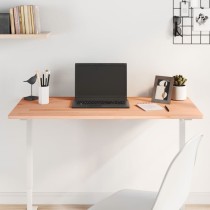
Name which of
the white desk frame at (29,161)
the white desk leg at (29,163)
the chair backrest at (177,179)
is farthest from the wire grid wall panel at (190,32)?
the chair backrest at (177,179)

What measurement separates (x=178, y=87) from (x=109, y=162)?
74 cm

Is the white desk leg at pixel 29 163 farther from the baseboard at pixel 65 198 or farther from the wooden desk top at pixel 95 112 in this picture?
the baseboard at pixel 65 198

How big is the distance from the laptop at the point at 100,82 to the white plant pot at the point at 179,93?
322 mm

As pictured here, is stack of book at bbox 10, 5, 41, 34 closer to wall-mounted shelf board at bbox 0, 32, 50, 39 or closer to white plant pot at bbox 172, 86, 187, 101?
wall-mounted shelf board at bbox 0, 32, 50, 39

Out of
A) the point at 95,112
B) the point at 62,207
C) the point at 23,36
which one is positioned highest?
the point at 23,36

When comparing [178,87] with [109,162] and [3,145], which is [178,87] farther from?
[3,145]

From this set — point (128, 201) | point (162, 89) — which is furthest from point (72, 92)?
point (128, 201)

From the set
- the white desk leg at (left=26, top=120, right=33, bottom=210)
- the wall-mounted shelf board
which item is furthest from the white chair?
the wall-mounted shelf board

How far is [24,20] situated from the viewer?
3.41 m

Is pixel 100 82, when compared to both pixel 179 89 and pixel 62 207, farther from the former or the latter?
pixel 62 207

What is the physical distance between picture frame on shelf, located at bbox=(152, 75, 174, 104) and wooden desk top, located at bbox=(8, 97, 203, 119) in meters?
0.06

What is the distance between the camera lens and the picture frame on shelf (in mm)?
3428

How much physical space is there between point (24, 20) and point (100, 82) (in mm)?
631

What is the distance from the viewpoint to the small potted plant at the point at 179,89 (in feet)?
11.4
